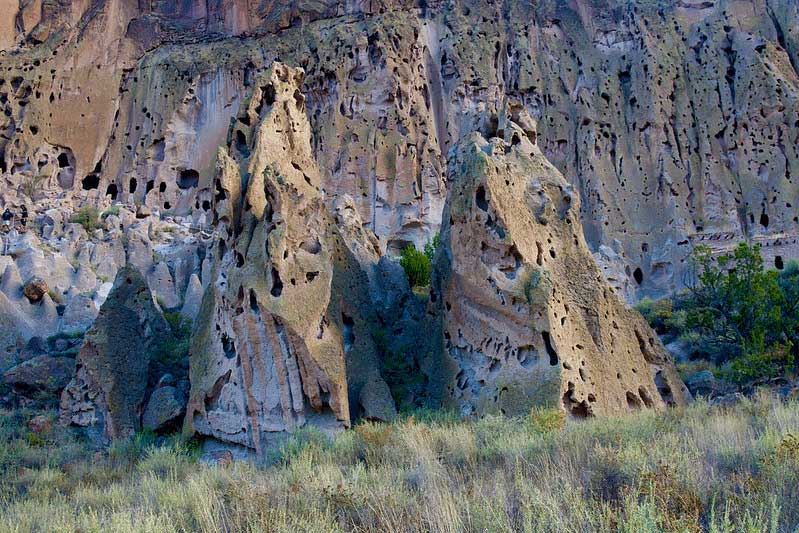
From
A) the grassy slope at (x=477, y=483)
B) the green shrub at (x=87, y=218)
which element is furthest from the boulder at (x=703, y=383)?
the green shrub at (x=87, y=218)

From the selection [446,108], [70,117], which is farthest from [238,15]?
[446,108]

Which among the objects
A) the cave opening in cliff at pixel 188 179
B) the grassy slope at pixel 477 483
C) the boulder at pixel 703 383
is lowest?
the boulder at pixel 703 383

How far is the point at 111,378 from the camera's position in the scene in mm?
12180

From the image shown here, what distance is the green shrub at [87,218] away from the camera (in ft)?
106

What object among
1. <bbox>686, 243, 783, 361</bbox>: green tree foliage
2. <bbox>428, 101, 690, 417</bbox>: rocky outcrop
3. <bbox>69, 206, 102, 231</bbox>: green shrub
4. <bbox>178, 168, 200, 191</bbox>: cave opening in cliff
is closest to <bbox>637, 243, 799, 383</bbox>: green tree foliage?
<bbox>686, 243, 783, 361</bbox>: green tree foliage

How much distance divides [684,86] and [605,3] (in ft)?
26.2

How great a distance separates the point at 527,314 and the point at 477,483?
197 inches

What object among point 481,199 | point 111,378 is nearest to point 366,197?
point 481,199

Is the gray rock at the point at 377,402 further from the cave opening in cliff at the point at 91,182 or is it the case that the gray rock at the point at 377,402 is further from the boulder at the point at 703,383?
the cave opening in cliff at the point at 91,182

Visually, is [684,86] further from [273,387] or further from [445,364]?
[273,387]

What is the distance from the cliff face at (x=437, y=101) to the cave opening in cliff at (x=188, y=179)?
A: 0.08 meters

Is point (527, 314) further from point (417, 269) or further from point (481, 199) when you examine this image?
point (417, 269)

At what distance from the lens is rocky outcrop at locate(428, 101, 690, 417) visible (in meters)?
10.7

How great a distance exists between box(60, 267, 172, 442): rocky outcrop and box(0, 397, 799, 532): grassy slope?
7.80 feet
